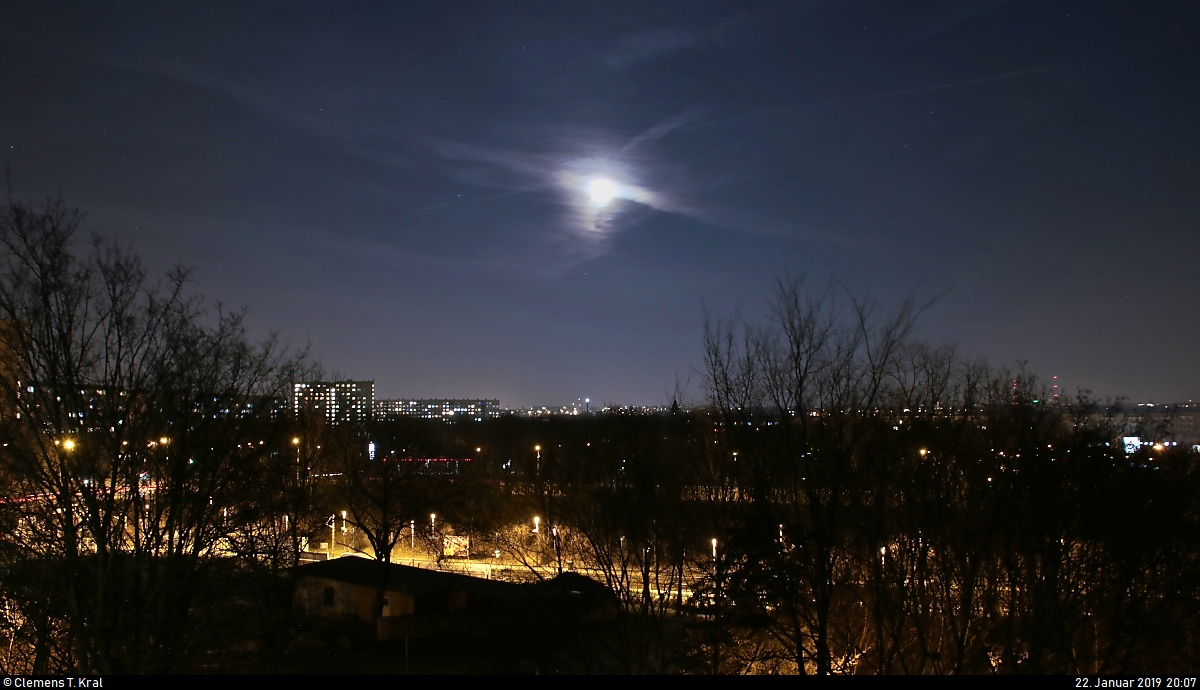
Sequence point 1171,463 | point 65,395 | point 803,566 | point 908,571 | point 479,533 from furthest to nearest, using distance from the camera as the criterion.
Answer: point 479,533
point 1171,463
point 908,571
point 803,566
point 65,395

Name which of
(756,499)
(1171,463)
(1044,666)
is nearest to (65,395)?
(756,499)

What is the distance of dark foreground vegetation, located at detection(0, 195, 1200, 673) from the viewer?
801cm

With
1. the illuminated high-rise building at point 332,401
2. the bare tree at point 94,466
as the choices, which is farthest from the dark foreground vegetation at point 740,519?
the illuminated high-rise building at point 332,401

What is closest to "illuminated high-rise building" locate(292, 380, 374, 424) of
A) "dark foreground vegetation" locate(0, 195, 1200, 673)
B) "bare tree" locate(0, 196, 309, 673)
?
"dark foreground vegetation" locate(0, 195, 1200, 673)

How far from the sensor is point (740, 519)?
11578 mm

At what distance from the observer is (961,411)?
11.1 m

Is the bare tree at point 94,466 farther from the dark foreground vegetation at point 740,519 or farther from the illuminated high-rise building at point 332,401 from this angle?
the illuminated high-rise building at point 332,401

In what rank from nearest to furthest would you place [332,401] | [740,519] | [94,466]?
[94,466], [740,519], [332,401]

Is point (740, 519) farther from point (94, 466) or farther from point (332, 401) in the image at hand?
point (332, 401)

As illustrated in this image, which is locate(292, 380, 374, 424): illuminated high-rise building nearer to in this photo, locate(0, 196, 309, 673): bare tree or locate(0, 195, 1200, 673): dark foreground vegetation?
locate(0, 195, 1200, 673): dark foreground vegetation

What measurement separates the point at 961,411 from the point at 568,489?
409 inches

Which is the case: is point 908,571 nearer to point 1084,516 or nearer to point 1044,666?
point 1044,666

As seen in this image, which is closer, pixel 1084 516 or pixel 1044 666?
pixel 1044 666

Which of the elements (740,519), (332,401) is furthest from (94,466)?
(332,401)
